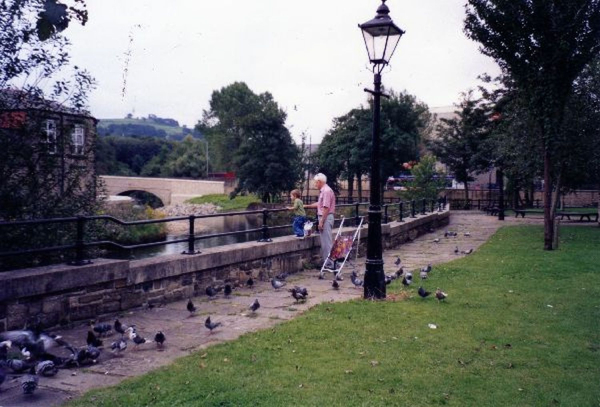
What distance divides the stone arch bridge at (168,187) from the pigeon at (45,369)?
67.9 metres

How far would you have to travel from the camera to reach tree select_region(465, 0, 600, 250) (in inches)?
559

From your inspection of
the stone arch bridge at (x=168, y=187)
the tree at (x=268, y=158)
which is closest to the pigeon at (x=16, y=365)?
the tree at (x=268, y=158)

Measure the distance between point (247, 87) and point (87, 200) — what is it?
8847 centimetres

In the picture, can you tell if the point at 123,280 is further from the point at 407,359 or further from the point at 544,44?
the point at 544,44

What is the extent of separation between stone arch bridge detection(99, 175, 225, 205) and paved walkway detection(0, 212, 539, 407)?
207 feet

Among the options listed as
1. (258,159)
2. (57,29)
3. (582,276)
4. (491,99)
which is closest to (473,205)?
(491,99)

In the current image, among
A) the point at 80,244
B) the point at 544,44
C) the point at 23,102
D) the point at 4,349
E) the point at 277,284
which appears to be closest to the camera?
the point at 4,349

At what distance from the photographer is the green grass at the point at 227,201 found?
61.9 metres

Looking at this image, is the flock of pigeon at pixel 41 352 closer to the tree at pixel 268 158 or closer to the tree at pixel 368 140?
the tree at pixel 368 140

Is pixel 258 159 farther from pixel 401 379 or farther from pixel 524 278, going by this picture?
pixel 401 379

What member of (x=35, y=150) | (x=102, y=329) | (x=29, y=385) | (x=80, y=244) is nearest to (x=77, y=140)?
(x=35, y=150)

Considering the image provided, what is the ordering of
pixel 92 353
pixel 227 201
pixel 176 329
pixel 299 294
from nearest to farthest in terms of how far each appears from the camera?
1. pixel 92 353
2. pixel 176 329
3. pixel 299 294
4. pixel 227 201

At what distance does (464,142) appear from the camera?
42.3 metres

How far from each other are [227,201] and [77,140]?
188ft
